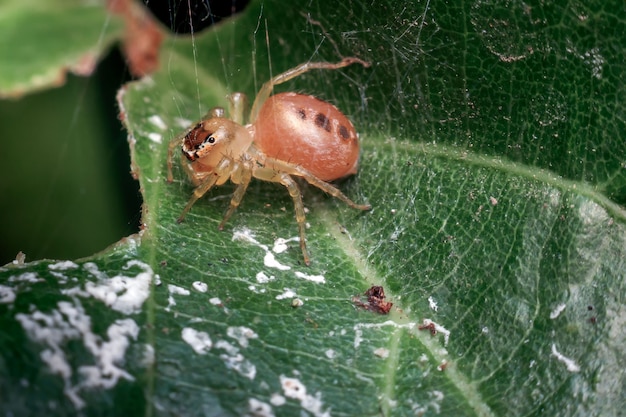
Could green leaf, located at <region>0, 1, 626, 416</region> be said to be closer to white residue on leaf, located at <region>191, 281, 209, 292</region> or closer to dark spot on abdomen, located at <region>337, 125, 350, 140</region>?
white residue on leaf, located at <region>191, 281, 209, 292</region>

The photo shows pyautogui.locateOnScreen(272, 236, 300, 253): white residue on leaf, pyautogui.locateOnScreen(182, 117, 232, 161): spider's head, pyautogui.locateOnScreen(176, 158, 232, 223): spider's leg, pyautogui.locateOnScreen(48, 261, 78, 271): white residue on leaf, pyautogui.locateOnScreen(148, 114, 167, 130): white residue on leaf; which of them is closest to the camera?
pyautogui.locateOnScreen(48, 261, 78, 271): white residue on leaf

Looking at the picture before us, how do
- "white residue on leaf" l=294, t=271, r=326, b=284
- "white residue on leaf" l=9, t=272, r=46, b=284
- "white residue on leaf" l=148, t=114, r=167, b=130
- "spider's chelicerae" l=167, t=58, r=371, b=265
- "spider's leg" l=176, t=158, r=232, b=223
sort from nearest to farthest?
"white residue on leaf" l=9, t=272, r=46, b=284, "white residue on leaf" l=294, t=271, r=326, b=284, "spider's leg" l=176, t=158, r=232, b=223, "spider's chelicerae" l=167, t=58, r=371, b=265, "white residue on leaf" l=148, t=114, r=167, b=130

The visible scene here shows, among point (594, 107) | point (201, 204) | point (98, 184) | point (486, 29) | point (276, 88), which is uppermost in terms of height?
point (486, 29)

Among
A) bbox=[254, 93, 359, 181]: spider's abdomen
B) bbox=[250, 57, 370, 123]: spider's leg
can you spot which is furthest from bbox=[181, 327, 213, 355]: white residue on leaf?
bbox=[250, 57, 370, 123]: spider's leg

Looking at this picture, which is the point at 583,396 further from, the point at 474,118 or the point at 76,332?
the point at 76,332

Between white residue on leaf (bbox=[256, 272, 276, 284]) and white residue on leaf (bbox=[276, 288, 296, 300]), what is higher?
white residue on leaf (bbox=[256, 272, 276, 284])

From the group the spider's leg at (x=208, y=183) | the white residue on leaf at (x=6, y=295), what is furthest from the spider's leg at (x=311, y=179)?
the white residue on leaf at (x=6, y=295)

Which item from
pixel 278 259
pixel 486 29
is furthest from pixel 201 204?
pixel 486 29
